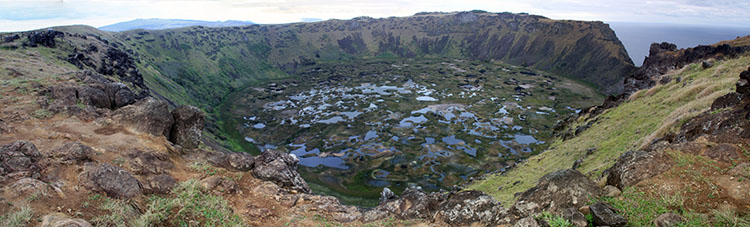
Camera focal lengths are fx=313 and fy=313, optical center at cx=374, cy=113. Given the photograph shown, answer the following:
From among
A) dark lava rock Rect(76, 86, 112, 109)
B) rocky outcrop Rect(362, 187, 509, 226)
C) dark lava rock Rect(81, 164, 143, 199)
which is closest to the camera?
dark lava rock Rect(81, 164, 143, 199)

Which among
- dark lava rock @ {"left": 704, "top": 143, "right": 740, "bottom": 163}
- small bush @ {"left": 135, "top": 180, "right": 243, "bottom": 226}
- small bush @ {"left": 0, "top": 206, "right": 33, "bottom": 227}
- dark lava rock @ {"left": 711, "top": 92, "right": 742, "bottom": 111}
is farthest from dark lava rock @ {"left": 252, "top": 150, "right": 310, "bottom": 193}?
dark lava rock @ {"left": 711, "top": 92, "right": 742, "bottom": 111}

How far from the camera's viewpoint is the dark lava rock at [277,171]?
23.0m

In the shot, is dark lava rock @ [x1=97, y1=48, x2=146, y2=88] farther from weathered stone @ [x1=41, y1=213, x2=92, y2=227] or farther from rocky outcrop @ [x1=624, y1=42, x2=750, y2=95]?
rocky outcrop @ [x1=624, y1=42, x2=750, y2=95]

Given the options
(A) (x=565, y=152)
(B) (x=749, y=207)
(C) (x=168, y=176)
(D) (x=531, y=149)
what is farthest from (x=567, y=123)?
(C) (x=168, y=176)

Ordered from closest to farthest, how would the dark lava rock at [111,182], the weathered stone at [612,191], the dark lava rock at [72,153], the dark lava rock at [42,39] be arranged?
the dark lava rock at [111,182]
the weathered stone at [612,191]
the dark lava rock at [72,153]
the dark lava rock at [42,39]

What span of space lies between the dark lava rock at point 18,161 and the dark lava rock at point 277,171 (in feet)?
36.9

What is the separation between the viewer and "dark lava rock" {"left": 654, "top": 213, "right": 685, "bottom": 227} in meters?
13.1

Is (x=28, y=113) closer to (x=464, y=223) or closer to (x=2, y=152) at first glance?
(x=2, y=152)

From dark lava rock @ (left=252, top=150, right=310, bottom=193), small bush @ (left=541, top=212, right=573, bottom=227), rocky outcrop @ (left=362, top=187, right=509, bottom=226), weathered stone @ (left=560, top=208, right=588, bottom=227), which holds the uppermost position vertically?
small bush @ (left=541, top=212, right=573, bottom=227)

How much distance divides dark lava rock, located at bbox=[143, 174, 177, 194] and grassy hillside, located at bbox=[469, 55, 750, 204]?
28.5 m

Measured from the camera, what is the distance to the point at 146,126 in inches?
961

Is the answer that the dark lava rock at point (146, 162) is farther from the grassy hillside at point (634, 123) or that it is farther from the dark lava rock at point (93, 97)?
the grassy hillside at point (634, 123)

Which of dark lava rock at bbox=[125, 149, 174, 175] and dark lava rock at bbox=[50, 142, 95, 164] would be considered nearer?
dark lava rock at bbox=[50, 142, 95, 164]

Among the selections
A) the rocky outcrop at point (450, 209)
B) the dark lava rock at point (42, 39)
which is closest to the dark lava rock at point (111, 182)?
the rocky outcrop at point (450, 209)
